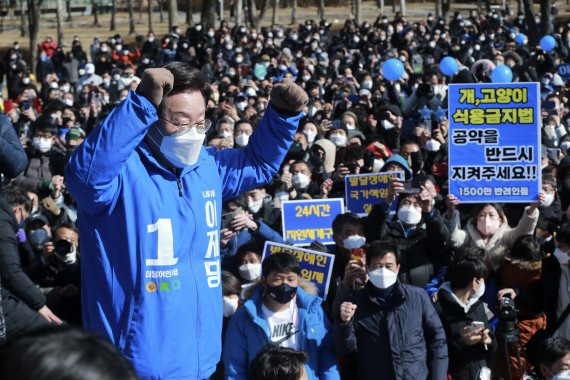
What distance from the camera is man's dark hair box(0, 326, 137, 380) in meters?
1.35

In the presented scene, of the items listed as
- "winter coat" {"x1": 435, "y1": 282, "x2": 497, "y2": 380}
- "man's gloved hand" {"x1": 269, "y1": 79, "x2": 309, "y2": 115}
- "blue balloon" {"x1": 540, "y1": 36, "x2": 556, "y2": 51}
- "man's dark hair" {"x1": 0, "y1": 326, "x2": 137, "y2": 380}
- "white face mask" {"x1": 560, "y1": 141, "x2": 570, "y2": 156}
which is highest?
"man's gloved hand" {"x1": 269, "y1": 79, "x2": 309, "y2": 115}

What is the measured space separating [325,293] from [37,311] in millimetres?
2205

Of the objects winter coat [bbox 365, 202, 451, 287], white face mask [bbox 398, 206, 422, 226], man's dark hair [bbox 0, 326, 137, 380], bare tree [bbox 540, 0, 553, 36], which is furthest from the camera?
bare tree [bbox 540, 0, 553, 36]

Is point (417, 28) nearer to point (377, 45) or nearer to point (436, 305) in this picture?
point (377, 45)

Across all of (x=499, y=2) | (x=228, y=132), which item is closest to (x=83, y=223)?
(x=228, y=132)

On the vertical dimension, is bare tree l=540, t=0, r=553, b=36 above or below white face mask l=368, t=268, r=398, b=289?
above

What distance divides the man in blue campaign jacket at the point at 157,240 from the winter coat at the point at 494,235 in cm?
417

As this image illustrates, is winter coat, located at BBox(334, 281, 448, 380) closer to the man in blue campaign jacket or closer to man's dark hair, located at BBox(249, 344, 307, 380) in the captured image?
man's dark hair, located at BBox(249, 344, 307, 380)

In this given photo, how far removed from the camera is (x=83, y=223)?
301 centimetres

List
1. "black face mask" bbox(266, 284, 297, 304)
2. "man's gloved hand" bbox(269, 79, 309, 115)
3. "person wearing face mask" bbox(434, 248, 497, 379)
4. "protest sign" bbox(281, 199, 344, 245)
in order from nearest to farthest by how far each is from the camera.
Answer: "man's gloved hand" bbox(269, 79, 309, 115) → "black face mask" bbox(266, 284, 297, 304) → "person wearing face mask" bbox(434, 248, 497, 379) → "protest sign" bbox(281, 199, 344, 245)

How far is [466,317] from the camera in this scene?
5.89 meters

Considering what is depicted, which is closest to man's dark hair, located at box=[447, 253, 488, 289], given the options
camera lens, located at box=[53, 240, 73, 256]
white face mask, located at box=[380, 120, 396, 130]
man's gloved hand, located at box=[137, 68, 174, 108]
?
camera lens, located at box=[53, 240, 73, 256]

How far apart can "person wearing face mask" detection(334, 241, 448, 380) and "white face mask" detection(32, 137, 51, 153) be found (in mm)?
7326

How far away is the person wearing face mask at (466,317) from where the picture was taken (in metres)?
5.79
